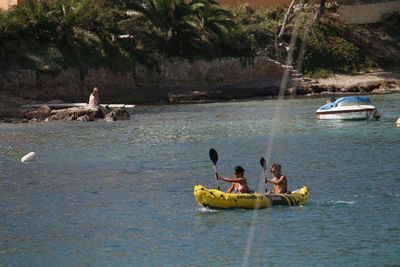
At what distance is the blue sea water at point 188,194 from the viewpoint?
19859 millimetres

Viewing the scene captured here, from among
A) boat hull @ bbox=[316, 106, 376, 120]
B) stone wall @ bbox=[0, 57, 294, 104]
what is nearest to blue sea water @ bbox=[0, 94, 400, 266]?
boat hull @ bbox=[316, 106, 376, 120]

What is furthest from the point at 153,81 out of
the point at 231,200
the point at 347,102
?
the point at 231,200

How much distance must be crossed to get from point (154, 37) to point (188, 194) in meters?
35.2

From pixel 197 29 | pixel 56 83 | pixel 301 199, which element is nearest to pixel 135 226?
pixel 301 199

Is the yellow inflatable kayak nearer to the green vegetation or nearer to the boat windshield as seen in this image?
the boat windshield

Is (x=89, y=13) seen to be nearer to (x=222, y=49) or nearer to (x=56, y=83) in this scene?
(x=56, y=83)

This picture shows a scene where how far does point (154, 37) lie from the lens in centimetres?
6062

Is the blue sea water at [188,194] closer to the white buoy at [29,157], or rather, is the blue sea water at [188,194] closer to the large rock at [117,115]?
the white buoy at [29,157]

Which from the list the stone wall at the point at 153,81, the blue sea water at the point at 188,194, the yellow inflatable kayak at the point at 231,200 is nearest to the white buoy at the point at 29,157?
the blue sea water at the point at 188,194

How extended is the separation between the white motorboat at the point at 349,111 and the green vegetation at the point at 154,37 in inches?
653

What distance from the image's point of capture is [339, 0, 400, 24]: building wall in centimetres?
7075

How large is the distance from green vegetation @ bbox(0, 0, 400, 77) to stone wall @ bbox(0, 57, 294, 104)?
55 cm

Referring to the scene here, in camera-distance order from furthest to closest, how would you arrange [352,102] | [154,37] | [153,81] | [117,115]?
[154,37] < [153,81] < [117,115] < [352,102]

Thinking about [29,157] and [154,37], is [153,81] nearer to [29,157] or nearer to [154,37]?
[154,37]
